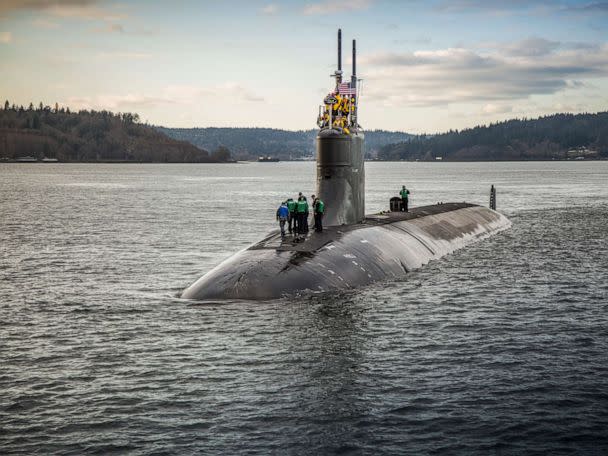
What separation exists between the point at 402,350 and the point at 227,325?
193 inches

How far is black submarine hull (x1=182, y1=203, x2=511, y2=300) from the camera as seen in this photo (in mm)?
24703

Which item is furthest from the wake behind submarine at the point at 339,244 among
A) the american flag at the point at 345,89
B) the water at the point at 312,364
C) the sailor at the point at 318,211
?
the water at the point at 312,364

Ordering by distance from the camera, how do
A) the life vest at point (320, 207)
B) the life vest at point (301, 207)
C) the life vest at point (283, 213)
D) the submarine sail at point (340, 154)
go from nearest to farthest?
1. the life vest at point (283, 213)
2. the life vest at point (301, 207)
3. the life vest at point (320, 207)
4. the submarine sail at point (340, 154)

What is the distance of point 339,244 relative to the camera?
28438mm

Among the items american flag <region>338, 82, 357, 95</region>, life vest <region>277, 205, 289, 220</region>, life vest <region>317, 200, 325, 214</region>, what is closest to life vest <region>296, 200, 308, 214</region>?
life vest <region>277, 205, 289, 220</region>

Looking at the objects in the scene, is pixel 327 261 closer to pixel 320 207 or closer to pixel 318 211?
pixel 318 211

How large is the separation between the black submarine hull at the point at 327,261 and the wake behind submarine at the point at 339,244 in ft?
0.10

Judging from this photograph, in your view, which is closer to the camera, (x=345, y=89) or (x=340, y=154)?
(x=340, y=154)

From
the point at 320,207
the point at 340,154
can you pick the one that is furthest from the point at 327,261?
the point at 340,154

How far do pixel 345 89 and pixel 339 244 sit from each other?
7.80 meters

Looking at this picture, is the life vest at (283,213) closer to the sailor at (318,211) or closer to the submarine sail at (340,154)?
the sailor at (318,211)

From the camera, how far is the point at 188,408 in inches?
621

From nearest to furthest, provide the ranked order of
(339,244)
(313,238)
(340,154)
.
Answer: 1. (339,244)
2. (313,238)
3. (340,154)

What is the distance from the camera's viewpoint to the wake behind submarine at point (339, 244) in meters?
25.0
